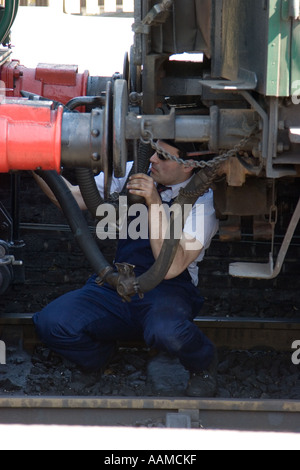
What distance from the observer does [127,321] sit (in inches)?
134

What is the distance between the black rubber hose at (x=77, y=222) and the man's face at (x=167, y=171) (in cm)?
42

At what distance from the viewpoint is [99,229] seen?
349 cm

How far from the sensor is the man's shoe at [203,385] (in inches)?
129

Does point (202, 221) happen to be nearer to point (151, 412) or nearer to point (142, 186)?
point (142, 186)

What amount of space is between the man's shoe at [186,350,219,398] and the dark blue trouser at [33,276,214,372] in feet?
0.12

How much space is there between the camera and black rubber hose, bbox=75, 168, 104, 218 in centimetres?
297

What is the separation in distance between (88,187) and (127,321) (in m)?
0.73

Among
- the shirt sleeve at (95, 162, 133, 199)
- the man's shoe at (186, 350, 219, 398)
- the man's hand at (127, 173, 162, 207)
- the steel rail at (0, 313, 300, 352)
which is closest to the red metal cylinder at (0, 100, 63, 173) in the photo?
the man's hand at (127, 173, 162, 207)

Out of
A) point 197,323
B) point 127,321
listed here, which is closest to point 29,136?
point 127,321

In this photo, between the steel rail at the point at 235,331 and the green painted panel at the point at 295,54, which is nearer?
the green painted panel at the point at 295,54

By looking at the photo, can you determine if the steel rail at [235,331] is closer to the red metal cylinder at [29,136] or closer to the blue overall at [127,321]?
the blue overall at [127,321]

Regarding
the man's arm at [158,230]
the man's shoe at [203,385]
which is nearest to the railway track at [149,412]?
the man's shoe at [203,385]

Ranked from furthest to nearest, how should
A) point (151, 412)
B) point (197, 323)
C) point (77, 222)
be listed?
1. point (197, 323)
2. point (77, 222)
3. point (151, 412)

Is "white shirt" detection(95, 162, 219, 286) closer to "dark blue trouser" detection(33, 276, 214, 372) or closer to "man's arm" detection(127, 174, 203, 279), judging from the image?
"man's arm" detection(127, 174, 203, 279)
